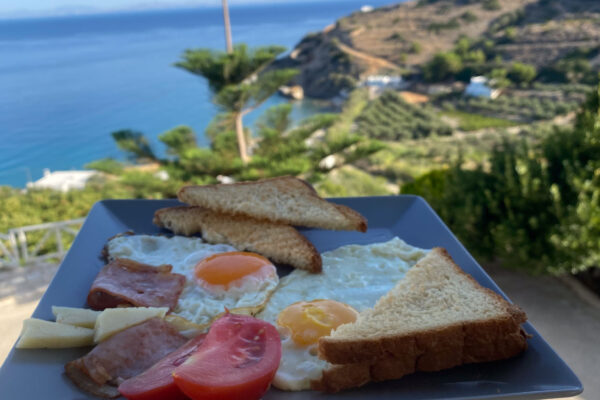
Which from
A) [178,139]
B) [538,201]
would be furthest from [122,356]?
[178,139]

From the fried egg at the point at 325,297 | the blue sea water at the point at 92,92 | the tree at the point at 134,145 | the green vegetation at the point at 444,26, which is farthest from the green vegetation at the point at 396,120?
the fried egg at the point at 325,297

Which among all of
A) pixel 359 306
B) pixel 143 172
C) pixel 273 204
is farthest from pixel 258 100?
pixel 359 306

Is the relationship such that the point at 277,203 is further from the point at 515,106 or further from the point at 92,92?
the point at 92,92

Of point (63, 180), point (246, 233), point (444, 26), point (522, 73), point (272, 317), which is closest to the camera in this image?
point (272, 317)

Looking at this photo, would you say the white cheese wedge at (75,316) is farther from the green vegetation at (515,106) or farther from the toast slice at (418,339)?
the green vegetation at (515,106)

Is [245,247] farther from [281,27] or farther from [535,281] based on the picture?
[281,27]
